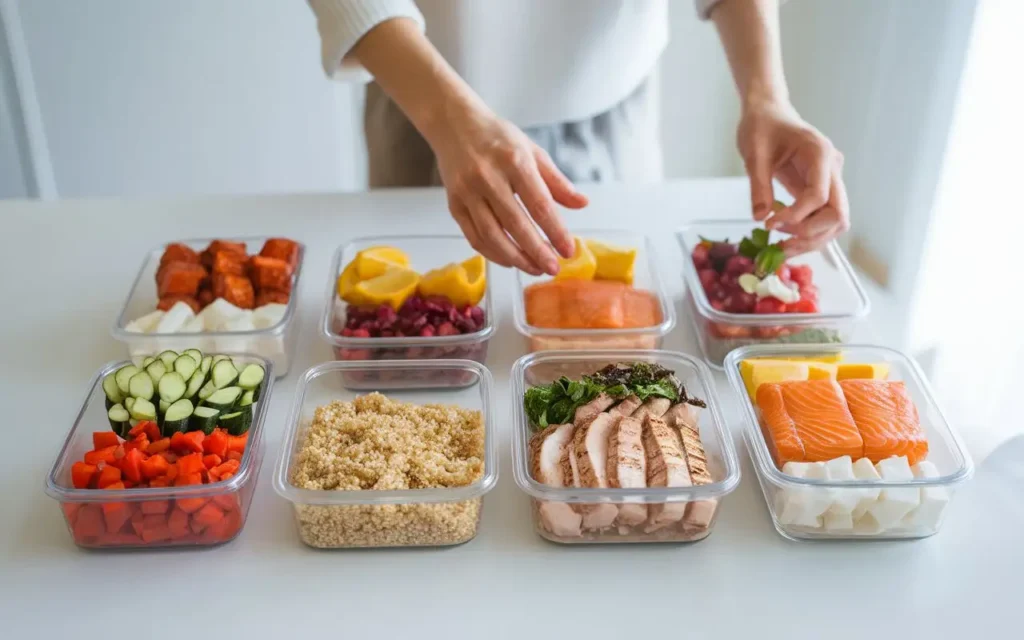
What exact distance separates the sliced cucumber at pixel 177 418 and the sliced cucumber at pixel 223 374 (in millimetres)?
64

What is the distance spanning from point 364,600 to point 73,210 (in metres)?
1.34

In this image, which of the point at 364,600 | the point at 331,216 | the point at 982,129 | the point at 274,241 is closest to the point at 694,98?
the point at 982,129

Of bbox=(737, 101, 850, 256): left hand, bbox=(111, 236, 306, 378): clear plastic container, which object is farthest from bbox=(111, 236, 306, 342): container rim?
bbox=(737, 101, 850, 256): left hand

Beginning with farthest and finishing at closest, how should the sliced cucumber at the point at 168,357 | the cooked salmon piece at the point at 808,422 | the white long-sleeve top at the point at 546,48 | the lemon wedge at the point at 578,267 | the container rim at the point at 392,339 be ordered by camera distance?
the white long-sleeve top at the point at 546,48
the lemon wedge at the point at 578,267
the container rim at the point at 392,339
the sliced cucumber at the point at 168,357
the cooked salmon piece at the point at 808,422

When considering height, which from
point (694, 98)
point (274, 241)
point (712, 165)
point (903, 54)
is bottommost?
point (712, 165)

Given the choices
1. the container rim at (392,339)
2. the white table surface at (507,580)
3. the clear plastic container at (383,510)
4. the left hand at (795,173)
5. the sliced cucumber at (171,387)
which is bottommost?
the white table surface at (507,580)

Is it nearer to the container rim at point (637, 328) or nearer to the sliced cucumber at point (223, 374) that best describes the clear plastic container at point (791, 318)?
the container rim at point (637, 328)

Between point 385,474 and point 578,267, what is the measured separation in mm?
598

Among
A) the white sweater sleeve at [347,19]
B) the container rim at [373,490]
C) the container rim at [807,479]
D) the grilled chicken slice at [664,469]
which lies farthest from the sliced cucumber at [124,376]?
the container rim at [807,479]

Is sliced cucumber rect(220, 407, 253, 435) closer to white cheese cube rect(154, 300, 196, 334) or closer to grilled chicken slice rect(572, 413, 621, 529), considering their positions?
white cheese cube rect(154, 300, 196, 334)

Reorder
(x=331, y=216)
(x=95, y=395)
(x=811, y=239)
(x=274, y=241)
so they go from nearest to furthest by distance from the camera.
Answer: (x=95, y=395) < (x=811, y=239) < (x=274, y=241) < (x=331, y=216)

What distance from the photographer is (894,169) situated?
2486 millimetres

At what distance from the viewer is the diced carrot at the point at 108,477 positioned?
115cm

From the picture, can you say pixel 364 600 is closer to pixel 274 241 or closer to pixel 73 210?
pixel 274 241
